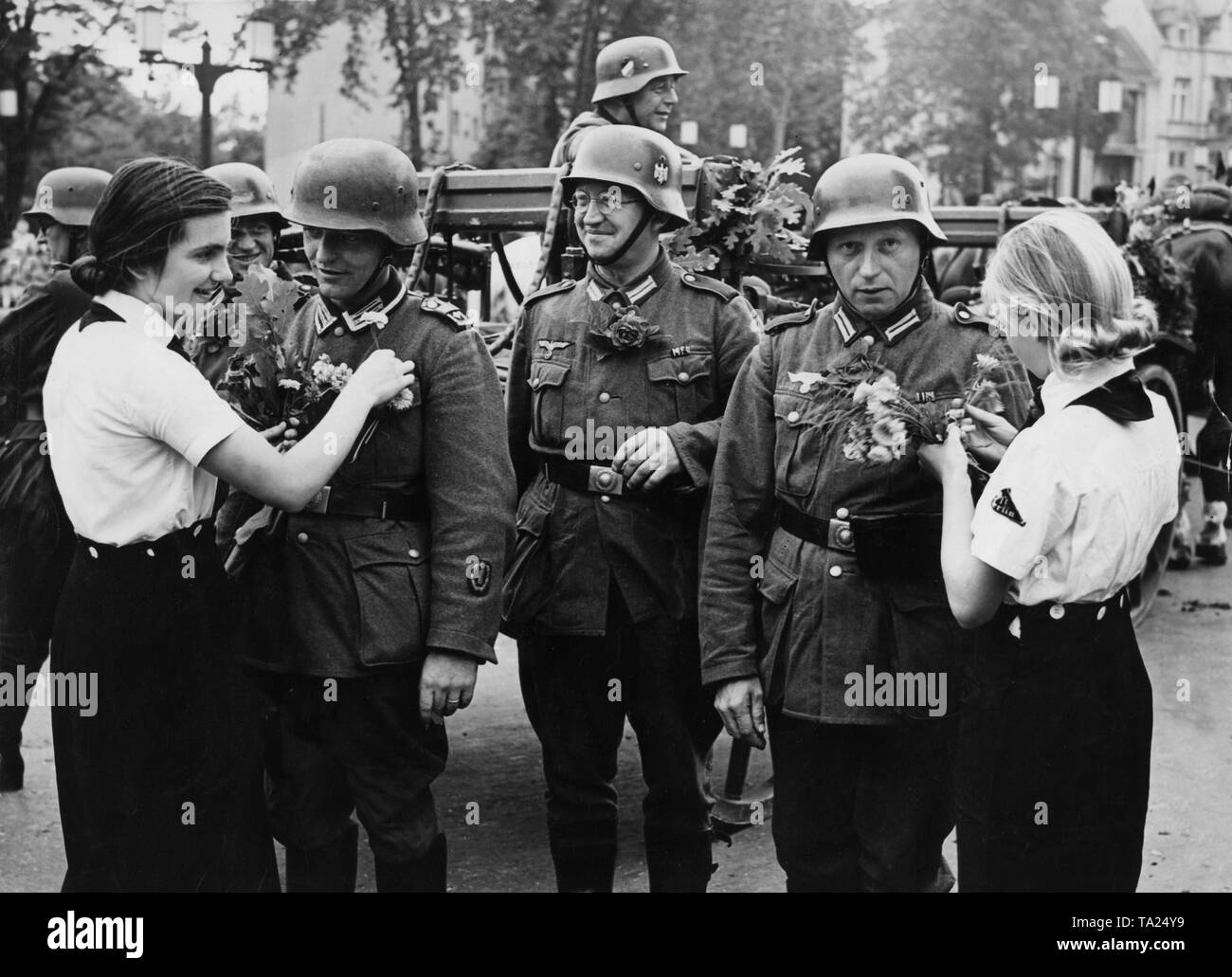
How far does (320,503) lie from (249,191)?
228cm

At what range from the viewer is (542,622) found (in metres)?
4.05

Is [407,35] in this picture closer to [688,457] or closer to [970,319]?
[688,457]

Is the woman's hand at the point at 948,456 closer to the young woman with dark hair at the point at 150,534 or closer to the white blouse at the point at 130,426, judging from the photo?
the young woman with dark hair at the point at 150,534

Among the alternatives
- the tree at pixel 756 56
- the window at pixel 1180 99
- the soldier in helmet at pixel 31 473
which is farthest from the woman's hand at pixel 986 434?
the window at pixel 1180 99

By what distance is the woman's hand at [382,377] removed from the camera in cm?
337

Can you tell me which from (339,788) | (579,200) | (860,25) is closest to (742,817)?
(339,788)

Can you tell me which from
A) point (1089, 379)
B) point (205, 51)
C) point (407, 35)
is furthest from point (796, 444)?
point (407, 35)

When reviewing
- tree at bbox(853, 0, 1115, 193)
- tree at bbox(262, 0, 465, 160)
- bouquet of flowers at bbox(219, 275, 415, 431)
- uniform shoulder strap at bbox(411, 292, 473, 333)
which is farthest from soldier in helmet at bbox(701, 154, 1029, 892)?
tree at bbox(853, 0, 1115, 193)

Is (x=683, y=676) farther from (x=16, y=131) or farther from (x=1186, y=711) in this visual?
(x=16, y=131)

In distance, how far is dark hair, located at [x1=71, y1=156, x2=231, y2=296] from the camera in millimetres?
3145

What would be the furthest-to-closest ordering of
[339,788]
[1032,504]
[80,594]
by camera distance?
[339,788]
[80,594]
[1032,504]

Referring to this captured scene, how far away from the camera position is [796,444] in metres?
3.50

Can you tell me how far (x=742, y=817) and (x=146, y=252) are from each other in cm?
298

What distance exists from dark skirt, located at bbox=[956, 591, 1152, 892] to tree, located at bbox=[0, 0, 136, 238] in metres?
14.4
